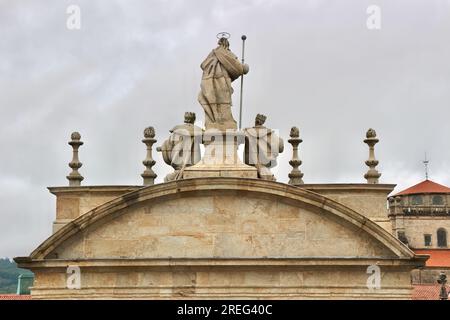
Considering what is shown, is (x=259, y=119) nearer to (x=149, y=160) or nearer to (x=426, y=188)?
(x=149, y=160)

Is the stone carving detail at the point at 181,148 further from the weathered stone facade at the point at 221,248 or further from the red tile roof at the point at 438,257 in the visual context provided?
the red tile roof at the point at 438,257

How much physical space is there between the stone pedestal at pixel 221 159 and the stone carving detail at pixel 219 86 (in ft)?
1.44

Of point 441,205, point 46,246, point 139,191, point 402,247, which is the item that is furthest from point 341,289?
point 441,205

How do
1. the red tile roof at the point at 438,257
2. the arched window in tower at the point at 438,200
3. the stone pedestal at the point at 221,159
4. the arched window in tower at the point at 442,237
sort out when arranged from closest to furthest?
the stone pedestal at the point at 221,159 → the red tile roof at the point at 438,257 → the arched window in tower at the point at 442,237 → the arched window in tower at the point at 438,200

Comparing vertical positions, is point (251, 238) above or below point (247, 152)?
below

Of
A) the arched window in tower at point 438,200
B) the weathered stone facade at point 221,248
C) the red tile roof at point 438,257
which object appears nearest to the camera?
the weathered stone facade at point 221,248

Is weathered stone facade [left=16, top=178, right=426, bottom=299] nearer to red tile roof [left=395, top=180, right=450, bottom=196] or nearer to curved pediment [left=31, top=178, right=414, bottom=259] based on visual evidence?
curved pediment [left=31, top=178, right=414, bottom=259]

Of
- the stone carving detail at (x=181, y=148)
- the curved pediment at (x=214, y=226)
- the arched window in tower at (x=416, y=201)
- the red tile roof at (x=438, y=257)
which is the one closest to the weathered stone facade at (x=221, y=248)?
the curved pediment at (x=214, y=226)

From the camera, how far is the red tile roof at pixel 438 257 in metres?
89.2

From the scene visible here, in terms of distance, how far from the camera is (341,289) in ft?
67.9

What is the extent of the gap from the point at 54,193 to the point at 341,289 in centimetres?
760
